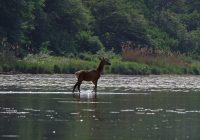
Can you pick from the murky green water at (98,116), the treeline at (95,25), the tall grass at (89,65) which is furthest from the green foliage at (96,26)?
the murky green water at (98,116)

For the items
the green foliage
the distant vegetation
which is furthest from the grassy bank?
the green foliage

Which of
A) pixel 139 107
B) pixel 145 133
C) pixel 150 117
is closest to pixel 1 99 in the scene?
pixel 139 107

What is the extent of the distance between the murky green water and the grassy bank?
22516mm

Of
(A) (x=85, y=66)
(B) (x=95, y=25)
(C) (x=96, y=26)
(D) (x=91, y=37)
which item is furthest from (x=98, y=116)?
(C) (x=96, y=26)

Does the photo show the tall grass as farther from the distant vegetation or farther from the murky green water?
the murky green water

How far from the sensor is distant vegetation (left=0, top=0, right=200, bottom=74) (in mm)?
64250

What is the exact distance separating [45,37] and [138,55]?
6572 mm

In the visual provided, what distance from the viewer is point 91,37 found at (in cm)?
7706

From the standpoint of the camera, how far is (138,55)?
2761 inches

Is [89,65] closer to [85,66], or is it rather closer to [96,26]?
[85,66]

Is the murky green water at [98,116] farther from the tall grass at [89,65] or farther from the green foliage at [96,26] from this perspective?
the green foliage at [96,26]

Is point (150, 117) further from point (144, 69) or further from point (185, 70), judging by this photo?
point (185, 70)

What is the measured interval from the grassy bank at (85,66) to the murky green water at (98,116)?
22.5 metres

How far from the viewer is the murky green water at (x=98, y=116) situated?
2044cm
